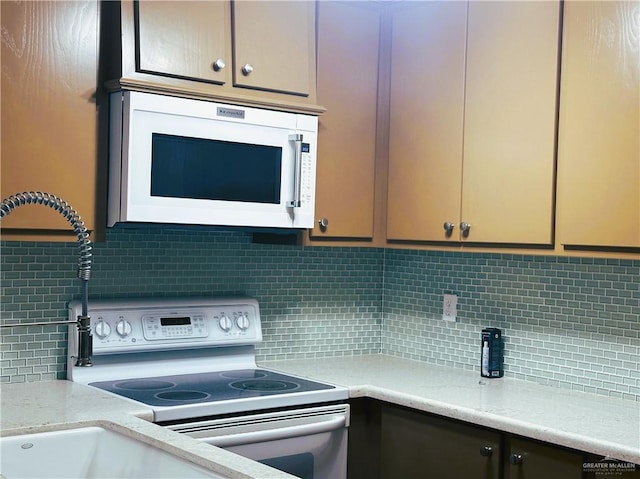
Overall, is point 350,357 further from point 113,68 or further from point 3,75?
point 3,75

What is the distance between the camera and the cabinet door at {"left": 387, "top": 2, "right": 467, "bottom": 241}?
3.06 metres

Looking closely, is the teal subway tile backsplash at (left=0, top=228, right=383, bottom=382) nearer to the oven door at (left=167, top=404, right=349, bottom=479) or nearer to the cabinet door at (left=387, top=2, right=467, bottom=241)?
the cabinet door at (left=387, top=2, right=467, bottom=241)

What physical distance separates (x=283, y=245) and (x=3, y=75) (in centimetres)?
131

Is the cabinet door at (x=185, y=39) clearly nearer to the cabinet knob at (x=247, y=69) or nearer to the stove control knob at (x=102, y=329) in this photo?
the cabinet knob at (x=247, y=69)

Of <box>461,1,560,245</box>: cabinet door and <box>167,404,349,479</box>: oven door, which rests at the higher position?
<box>461,1,560,245</box>: cabinet door

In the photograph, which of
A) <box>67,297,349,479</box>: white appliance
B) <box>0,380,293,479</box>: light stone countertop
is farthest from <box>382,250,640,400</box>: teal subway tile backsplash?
<box>0,380,293,479</box>: light stone countertop

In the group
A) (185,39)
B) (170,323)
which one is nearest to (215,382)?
(170,323)

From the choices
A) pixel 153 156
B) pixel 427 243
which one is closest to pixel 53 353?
pixel 153 156

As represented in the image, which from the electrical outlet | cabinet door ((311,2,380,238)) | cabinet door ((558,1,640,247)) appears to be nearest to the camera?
cabinet door ((558,1,640,247))

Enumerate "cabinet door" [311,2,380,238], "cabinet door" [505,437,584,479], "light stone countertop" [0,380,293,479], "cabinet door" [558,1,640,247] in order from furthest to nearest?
"cabinet door" [311,2,380,238] → "cabinet door" [558,1,640,247] → "cabinet door" [505,437,584,479] → "light stone countertop" [0,380,293,479]

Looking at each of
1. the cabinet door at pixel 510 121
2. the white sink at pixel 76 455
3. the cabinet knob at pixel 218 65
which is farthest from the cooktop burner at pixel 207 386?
the cabinet knob at pixel 218 65

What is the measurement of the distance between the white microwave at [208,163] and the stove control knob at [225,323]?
462 mm

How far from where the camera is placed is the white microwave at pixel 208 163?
267 cm

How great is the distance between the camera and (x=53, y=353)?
290 cm
